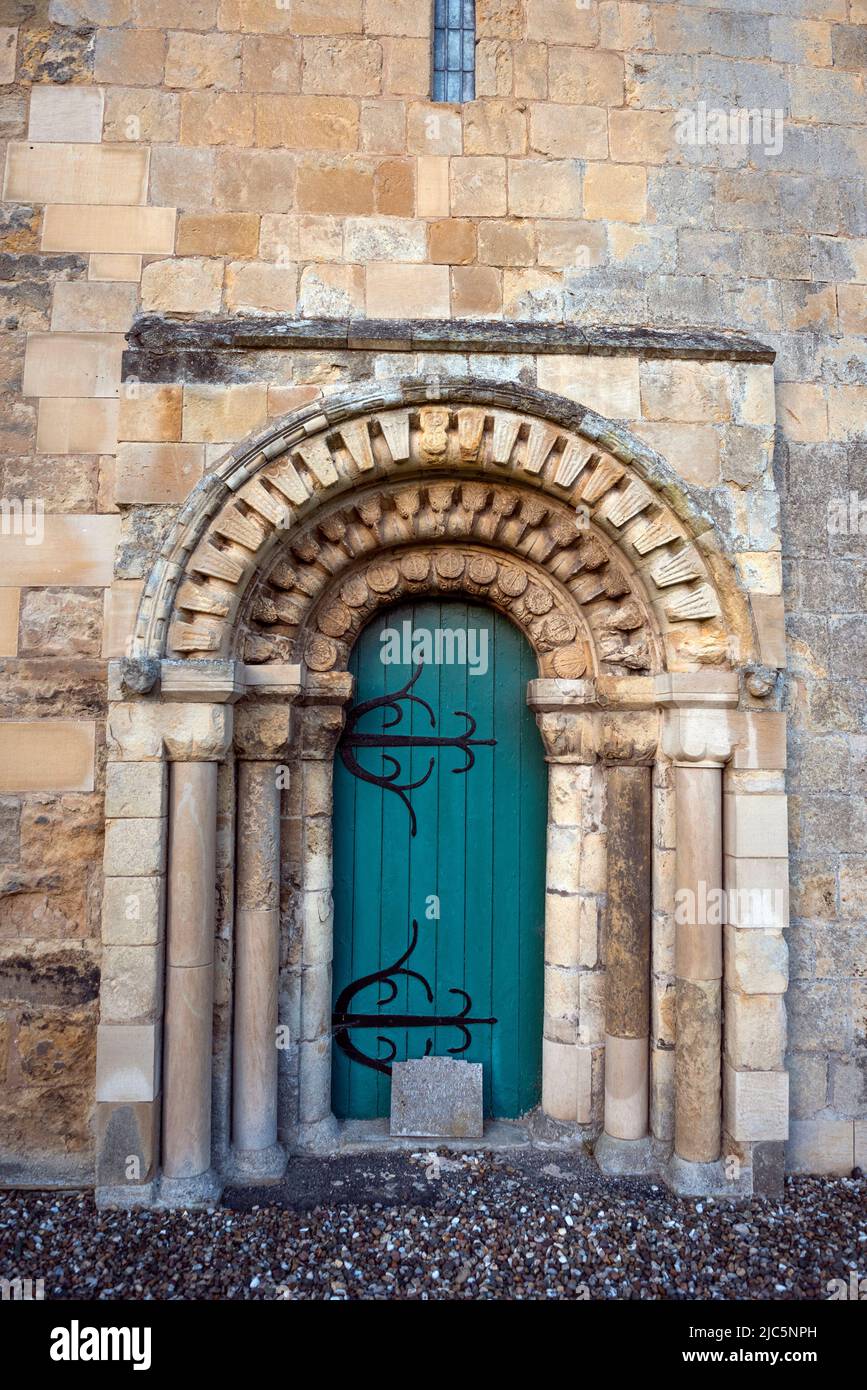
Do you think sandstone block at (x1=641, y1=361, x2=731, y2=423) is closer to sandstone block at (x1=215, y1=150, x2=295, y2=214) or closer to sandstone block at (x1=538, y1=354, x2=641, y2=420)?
sandstone block at (x1=538, y1=354, x2=641, y2=420)

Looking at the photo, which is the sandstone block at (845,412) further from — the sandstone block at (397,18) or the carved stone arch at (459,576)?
the sandstone block at (397,18)

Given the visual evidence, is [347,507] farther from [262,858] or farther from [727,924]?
[727,924]

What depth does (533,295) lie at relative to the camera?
359 centimetres

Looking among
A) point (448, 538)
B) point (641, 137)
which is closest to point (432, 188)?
point (641, 137)

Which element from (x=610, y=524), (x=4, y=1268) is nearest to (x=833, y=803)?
(x=610, y=524)

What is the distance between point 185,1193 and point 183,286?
3802 millimetres

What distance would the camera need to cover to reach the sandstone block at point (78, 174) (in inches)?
140

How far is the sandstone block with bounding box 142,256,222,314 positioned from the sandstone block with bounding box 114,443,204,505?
701 millimetres

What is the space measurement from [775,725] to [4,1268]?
11.8ft

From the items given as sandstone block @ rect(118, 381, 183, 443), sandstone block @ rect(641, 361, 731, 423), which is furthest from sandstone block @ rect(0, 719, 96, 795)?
sandstone block @ rect(641, 361, 731, 423)

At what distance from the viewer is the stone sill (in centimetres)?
336

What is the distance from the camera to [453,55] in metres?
3.72

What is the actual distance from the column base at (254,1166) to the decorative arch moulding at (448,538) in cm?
208

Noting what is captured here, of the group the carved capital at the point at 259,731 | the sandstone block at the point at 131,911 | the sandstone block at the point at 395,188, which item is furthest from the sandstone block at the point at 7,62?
the sandstone block at the point at 131,911
